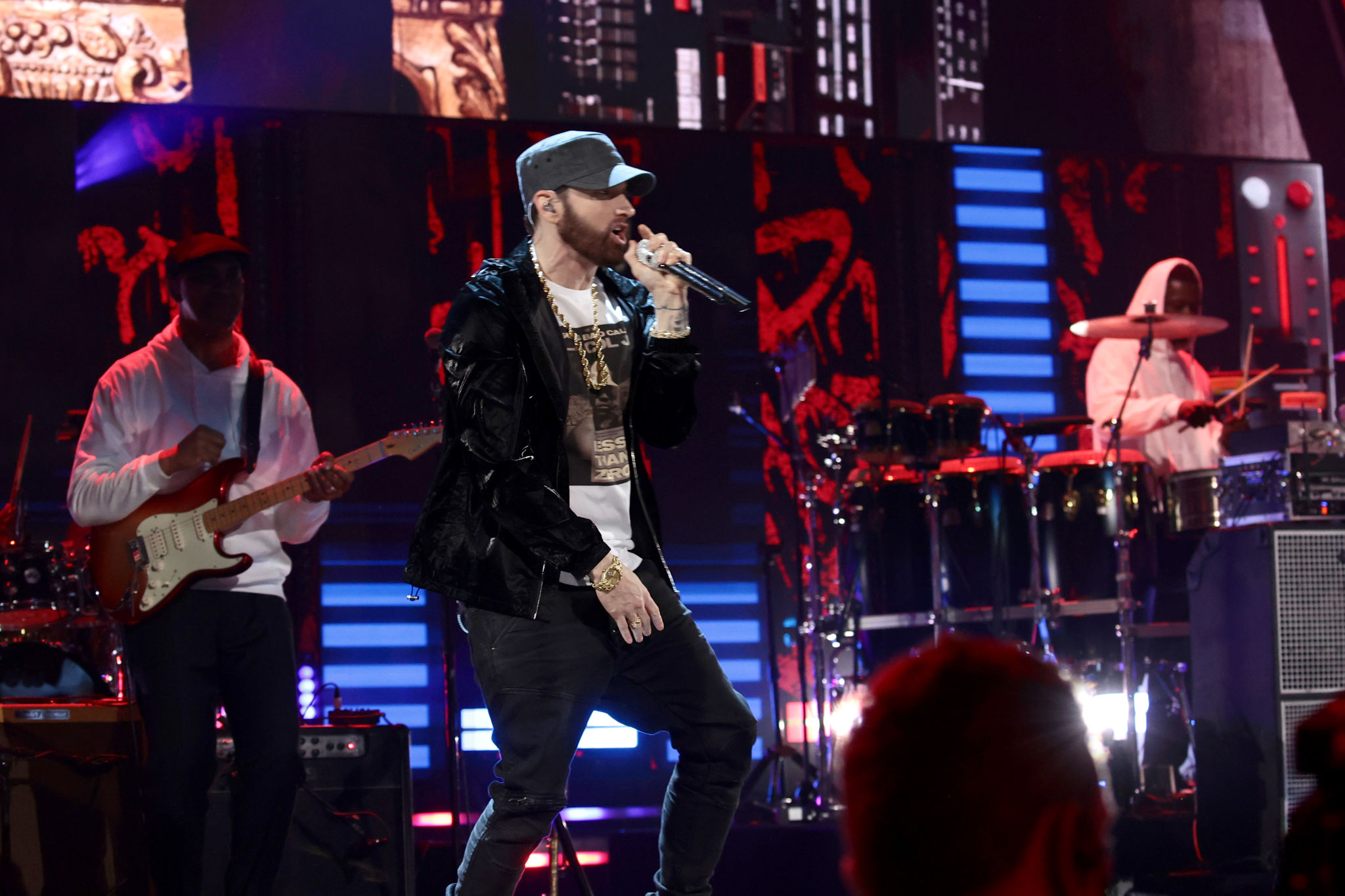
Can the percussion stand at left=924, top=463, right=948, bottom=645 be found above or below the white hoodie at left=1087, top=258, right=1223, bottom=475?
below

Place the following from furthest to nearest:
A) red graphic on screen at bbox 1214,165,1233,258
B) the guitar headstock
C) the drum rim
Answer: red graphic on screen at bbox 1214,165,1233,258 → the drum rim → the guitar headstock

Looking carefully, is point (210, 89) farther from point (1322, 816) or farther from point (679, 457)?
point (1322, 816)

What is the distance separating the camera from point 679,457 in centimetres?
812

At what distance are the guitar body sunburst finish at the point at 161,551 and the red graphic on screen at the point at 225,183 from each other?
342cm

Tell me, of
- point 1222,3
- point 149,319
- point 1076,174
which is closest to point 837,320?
point 1076,174

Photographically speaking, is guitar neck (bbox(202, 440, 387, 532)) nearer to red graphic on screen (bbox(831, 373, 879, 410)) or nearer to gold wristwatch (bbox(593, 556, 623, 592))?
gold wristwatch (bbox(593, 556, 623, 592))

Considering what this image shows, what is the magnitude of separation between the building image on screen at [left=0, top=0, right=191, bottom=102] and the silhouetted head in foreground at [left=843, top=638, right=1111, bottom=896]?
7.26 metres

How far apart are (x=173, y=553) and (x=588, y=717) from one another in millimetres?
1979

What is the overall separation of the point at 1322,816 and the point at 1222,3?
29.8 ft

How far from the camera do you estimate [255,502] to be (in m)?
4.62

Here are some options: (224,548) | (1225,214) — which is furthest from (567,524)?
(1225,214)

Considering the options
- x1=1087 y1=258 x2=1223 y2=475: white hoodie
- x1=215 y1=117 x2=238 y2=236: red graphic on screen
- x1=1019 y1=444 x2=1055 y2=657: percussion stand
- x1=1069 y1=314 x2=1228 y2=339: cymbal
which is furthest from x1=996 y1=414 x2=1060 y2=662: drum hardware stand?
x1=215 y1=117 x2=238 y2=236: red graphic on screen

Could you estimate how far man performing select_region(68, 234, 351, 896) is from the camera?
4.23 metres

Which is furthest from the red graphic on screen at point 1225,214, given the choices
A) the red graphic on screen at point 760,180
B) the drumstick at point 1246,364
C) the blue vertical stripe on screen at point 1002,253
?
the red graphic on screen at point 760,180
